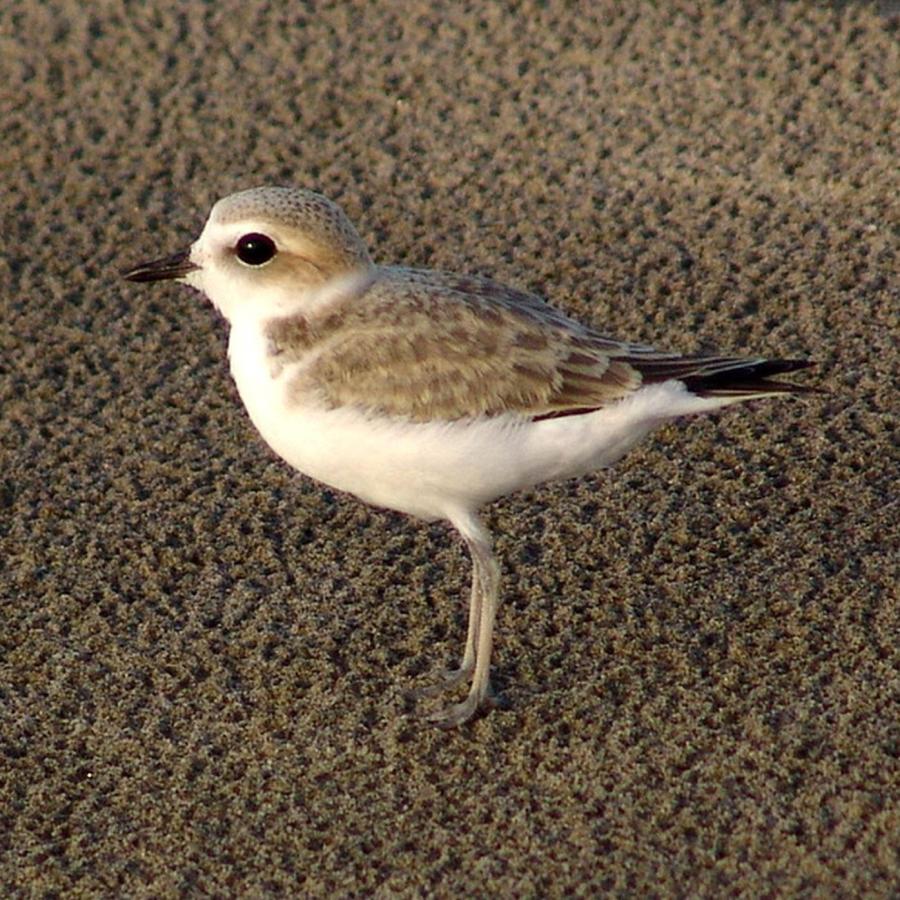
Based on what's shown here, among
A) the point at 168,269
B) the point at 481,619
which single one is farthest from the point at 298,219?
the point at 481,619

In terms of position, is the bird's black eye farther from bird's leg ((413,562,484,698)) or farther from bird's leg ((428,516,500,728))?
bird's leg ((413,562,484,698))

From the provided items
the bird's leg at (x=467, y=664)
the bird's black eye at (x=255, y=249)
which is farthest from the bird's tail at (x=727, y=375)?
the bird's black eye at (x=255, y=249)

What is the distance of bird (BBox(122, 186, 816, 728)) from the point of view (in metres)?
2.82

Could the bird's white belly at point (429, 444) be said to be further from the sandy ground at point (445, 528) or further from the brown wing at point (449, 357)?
the sandy ground at point (445, 528)

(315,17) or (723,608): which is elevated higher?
(315,17)

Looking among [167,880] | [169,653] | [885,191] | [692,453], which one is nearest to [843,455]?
[692,453]

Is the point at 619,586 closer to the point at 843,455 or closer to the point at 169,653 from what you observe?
the point at 843,455

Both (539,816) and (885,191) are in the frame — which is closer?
(539,816)

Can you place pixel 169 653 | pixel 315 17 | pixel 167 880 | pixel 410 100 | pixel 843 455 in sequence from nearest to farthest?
pixel 167 880 < pixel 169 653 < pixel 843 455 < pixel 410 100 < pixel 315 17

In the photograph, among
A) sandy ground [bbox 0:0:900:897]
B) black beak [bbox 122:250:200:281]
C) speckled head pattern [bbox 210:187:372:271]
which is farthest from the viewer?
black beak [bbox 122:250:200:281]

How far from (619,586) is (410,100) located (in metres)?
1.99

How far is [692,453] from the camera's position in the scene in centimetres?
357

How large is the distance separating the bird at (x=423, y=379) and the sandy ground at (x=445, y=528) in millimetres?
320

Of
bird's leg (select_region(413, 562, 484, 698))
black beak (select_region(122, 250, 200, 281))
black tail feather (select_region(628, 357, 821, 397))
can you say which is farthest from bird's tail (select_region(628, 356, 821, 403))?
black beak (select_region(122, 250, 200, 281))
